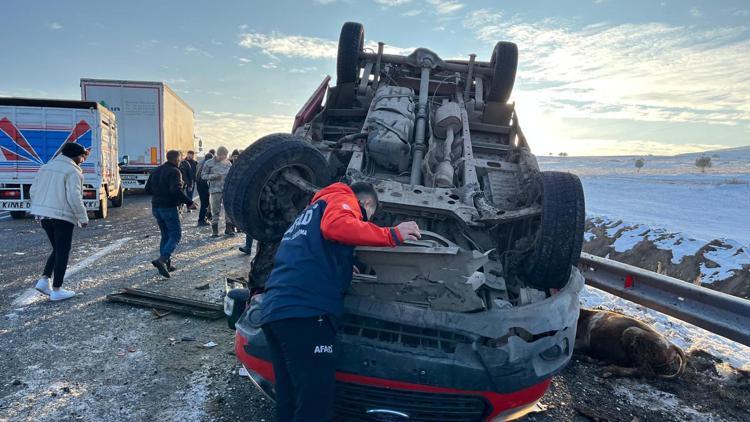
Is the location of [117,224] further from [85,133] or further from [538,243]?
[538,243]

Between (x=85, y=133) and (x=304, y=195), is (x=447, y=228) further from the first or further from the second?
A: (x=85, y=133)

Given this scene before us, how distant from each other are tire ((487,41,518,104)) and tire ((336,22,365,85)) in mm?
1666

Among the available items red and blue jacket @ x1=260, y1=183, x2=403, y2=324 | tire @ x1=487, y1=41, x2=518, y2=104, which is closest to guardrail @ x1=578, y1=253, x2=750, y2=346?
tire @ x1=487, y1=41, x2=518, y2=104

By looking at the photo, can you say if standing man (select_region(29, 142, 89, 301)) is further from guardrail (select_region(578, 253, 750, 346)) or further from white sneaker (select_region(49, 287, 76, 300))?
guardrail (select_region(578, 253, 750, 346))

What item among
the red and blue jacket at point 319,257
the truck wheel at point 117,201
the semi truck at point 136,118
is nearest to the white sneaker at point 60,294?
the red and blue jacket at point 319,257

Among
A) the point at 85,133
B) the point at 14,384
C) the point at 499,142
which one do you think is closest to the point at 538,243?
the point at 499,142

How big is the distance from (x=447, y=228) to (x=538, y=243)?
2.64 feet

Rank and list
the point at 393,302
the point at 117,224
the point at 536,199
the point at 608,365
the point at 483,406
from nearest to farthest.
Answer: the point at 483,406 < the point at 393,302 < the point at 536,199 < the point at 608,365 < the point at 117,224

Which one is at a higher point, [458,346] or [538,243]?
[538,243]

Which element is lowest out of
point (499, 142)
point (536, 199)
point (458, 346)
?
point (458, 346)

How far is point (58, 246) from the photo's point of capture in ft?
16.3

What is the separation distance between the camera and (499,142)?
5.55 metres

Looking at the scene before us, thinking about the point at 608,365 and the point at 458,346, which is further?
the point at 608,365

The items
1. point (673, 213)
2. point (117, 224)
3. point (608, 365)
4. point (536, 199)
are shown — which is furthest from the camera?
point (673, 213)
